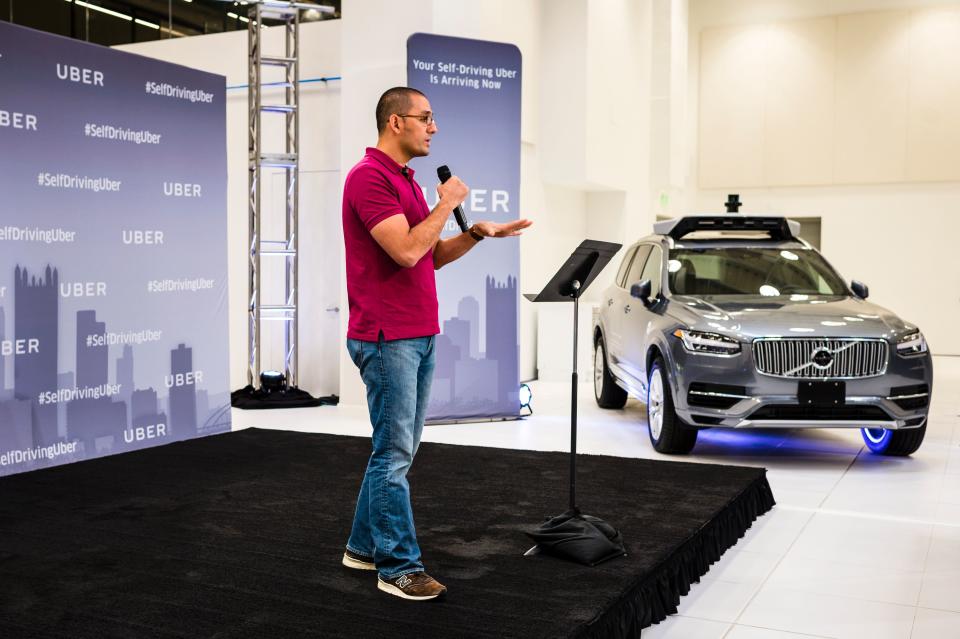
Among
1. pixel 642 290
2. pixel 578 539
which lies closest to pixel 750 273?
pixel 642 290

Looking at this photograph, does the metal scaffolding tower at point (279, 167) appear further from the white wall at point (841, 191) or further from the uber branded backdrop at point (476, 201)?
the white wall at point (841, 191)

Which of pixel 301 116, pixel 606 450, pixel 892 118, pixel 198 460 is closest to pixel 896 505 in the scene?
pixel 606 450

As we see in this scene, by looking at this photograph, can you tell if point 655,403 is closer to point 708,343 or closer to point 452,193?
point 708,343

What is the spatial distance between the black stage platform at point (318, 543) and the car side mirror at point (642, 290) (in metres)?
1.41

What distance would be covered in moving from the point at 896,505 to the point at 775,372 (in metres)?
1.08

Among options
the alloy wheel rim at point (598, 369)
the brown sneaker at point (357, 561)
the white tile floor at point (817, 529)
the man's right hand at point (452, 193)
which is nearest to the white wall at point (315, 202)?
the white tile floor at point (817, 529)

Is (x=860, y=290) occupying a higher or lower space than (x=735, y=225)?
lower

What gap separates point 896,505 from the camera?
17.5 ft

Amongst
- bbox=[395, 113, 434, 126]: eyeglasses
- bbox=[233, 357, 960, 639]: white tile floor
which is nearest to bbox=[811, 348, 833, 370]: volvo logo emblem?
bbox=[233, 357, 960, 639]: white tile floor

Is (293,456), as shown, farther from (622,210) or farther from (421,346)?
(622,210)

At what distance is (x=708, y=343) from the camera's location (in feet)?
20.4

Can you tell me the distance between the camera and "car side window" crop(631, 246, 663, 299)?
7.38 m

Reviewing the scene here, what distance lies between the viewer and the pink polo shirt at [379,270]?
3.25 meters

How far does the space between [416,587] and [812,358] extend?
359cm
